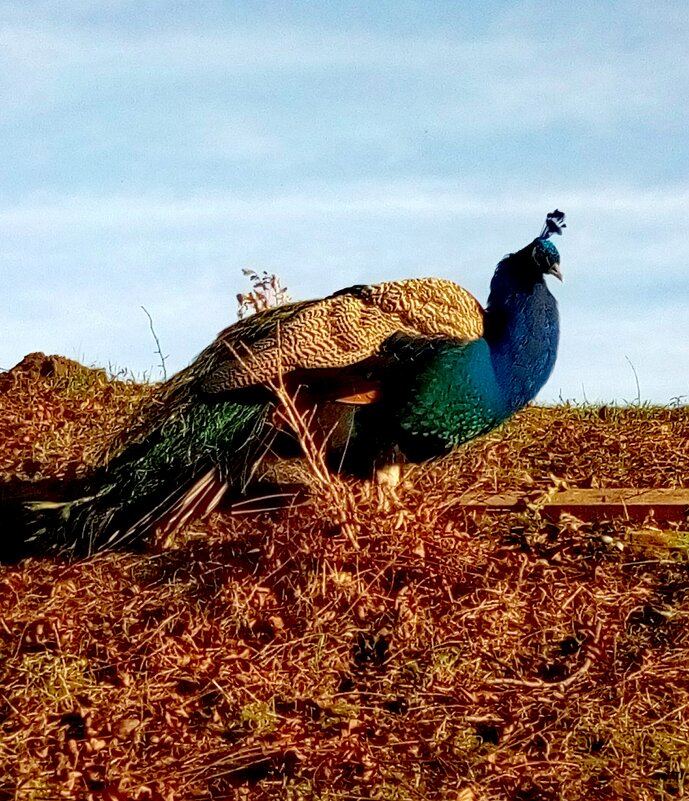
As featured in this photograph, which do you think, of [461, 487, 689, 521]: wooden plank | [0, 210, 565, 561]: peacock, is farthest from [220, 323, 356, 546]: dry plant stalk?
[461, 487, 689, 521]: wooden plank

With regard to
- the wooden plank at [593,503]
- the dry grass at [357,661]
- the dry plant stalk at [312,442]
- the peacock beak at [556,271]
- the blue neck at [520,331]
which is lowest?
the dry grass at [357,661]

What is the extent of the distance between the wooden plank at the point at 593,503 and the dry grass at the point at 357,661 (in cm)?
8

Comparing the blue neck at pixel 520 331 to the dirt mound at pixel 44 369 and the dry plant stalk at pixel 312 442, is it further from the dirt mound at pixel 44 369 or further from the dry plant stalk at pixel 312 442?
the dirt mound at pixel 44 369

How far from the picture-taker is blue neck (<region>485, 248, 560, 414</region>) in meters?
5.45

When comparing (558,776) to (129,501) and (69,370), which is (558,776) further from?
(69,370)

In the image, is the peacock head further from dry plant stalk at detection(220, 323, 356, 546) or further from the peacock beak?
dry plant stalk at detection(220, 323, 356, 546)

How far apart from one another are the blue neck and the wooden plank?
469 mm

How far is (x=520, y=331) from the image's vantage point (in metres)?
5.51

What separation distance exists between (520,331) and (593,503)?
Result: 0.83 metres

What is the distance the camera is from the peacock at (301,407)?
5125 mm

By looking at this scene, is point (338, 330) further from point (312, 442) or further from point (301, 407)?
point (312, 442)

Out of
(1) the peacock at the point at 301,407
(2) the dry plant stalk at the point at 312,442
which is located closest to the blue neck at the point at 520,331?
(1) the peacock at the point at 301,407

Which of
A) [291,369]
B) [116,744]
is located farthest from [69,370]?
[116,744]

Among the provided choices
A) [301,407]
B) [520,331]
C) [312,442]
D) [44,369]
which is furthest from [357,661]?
[44,369]
